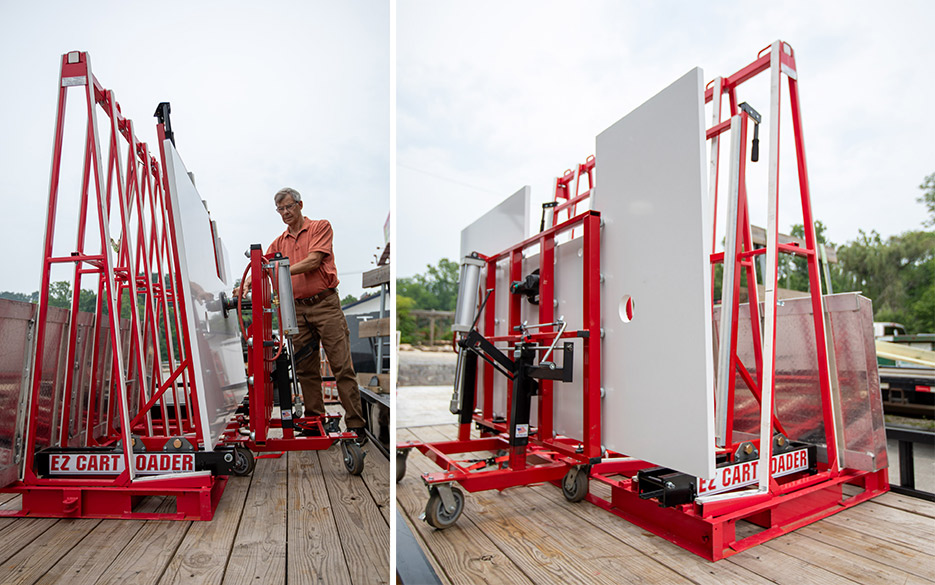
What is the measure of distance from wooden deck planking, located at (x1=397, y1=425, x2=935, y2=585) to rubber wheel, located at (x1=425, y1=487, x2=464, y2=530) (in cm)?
4

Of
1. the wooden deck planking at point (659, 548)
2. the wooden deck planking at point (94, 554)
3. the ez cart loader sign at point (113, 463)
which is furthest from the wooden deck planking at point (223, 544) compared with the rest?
the wooden deck planking at point (659, 548)

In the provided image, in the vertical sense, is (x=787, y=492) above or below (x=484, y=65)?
below

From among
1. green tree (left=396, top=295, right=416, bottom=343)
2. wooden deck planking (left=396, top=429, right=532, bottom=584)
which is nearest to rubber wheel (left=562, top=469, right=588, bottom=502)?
wooden deck planking (left=396, top=429, right=532, bottom=584)

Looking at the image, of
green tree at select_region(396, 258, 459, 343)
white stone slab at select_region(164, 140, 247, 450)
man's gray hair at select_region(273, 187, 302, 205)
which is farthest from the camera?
green tree at select_region(396, 258, 459, 343)

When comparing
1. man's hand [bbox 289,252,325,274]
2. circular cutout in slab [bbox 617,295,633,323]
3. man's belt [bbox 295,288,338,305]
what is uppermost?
man's hand [bbox 289,252,325,274]

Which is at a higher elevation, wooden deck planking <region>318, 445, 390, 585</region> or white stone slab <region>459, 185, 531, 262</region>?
white stone slab <region>459, 185, 531, 262</region>

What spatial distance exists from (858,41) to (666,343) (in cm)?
407

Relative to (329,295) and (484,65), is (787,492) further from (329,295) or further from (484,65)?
(484,65)

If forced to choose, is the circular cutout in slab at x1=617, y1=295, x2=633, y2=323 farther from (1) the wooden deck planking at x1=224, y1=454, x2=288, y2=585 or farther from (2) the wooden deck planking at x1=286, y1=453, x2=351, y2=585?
(1) the wooden deck planking at x1=224, y1=454, x2=288, y2=585

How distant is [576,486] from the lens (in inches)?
83.2

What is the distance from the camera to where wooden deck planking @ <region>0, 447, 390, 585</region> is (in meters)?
1.21

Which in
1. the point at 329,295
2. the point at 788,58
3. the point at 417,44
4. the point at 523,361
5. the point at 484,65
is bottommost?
the point at 523,361

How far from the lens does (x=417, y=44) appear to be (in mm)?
2098

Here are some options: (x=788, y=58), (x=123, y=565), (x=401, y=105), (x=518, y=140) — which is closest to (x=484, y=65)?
(x=518, y=140)
